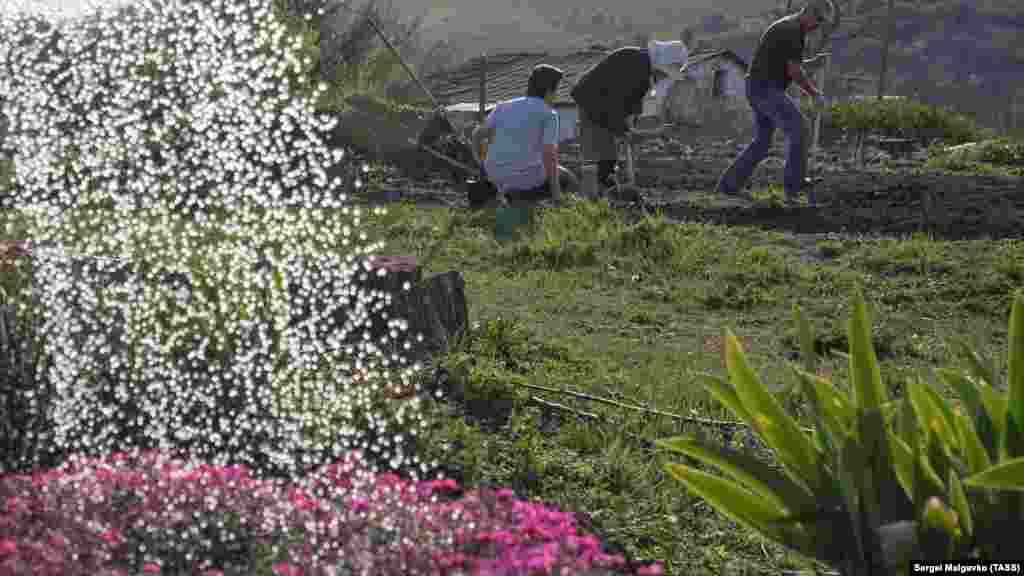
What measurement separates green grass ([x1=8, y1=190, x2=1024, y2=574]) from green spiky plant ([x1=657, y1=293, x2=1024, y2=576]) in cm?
54

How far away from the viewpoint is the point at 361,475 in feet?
6.57

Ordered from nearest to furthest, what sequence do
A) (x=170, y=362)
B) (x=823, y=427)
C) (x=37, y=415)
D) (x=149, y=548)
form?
(x=149, y=548) < (x=823, y=427) < (x=37, y=415) < (x=170, y=362)

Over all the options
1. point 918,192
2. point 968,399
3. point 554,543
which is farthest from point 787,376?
point 918,192

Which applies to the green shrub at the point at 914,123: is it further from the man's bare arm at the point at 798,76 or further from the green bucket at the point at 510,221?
the green bucket at the point at 510,221

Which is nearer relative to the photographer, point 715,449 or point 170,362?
point 715,449

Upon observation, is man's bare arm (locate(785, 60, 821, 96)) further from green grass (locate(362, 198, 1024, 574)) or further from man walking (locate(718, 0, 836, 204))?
green grass (locate(362, 198, 1024, 574))

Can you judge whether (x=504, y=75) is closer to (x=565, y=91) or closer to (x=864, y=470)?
(x=565, y=91)

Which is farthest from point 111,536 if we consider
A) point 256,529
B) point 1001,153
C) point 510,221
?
point 1001,153

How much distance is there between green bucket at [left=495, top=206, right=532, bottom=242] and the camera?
6.78m

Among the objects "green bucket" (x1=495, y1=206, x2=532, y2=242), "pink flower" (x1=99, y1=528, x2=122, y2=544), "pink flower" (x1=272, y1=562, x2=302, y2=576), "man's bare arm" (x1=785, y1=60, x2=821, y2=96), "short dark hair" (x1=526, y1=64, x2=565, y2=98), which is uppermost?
"short dark hair" (x1=526, y1=64, x2=565, y2=98)

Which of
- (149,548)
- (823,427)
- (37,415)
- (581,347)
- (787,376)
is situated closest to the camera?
(149,548)

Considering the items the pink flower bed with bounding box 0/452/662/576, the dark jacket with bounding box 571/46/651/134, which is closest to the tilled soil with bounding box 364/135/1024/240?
the dark jacket with bounding box 571/46/651/134

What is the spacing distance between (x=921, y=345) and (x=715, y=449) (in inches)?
117

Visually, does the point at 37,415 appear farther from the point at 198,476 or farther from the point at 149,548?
the point at 149,548
